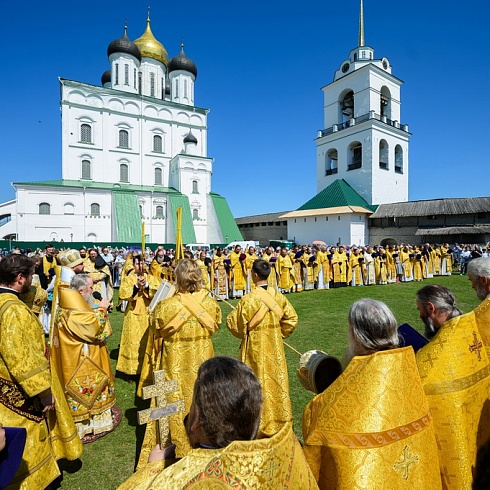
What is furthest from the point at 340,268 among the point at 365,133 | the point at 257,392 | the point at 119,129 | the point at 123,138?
the point at 119,129

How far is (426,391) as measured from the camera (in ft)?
6.40

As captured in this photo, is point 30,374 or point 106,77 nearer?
point 30,374

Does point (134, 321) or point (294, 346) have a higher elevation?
point (134, 321)

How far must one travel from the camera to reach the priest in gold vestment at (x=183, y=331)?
3039 millimetres

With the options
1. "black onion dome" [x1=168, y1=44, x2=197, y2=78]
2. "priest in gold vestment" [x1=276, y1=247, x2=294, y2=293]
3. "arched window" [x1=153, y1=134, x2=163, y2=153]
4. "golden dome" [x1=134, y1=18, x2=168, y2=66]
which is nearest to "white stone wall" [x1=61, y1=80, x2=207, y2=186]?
"arched window" [x1=153, y1=134, x2=163, y2=153]

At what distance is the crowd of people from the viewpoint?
1.17 metres

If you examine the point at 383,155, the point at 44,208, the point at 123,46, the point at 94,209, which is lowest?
the point at 44,208

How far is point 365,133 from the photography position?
34.3 meters

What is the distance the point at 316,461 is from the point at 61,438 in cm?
218

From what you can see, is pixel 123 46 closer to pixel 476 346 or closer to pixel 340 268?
pixel 340 268

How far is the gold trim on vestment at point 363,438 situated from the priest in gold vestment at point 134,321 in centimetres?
377

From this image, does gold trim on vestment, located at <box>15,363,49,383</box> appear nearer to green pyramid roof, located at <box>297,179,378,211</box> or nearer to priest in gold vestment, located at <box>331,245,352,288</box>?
priest in gold vestment, located at <box>331,245,352,288</box>

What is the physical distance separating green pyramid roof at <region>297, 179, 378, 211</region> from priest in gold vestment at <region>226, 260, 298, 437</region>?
3127cm

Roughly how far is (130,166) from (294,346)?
122 ft
